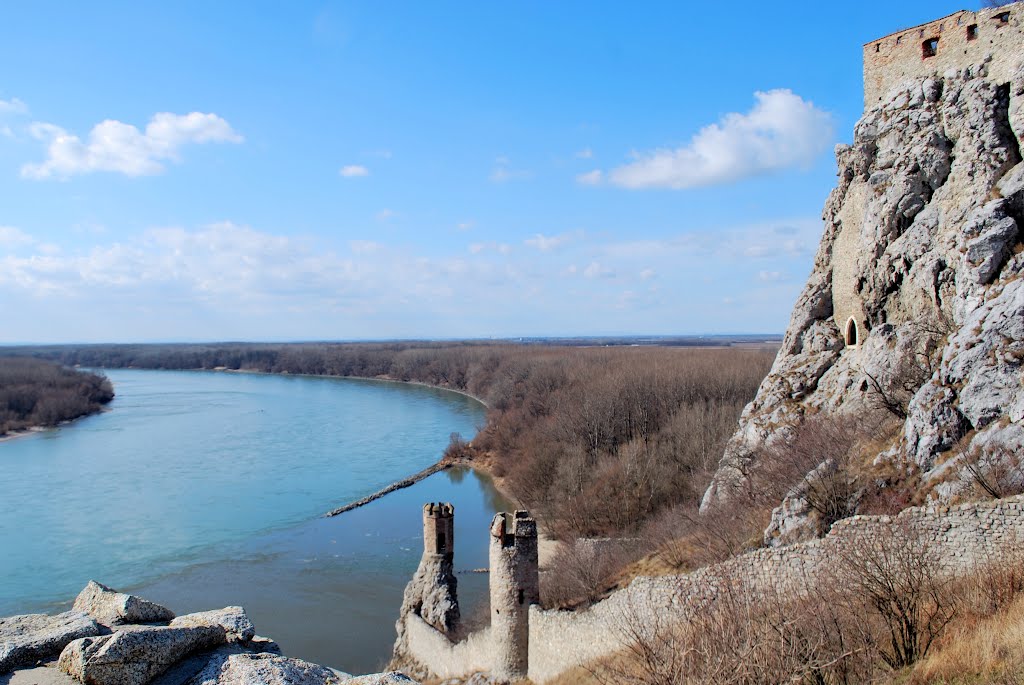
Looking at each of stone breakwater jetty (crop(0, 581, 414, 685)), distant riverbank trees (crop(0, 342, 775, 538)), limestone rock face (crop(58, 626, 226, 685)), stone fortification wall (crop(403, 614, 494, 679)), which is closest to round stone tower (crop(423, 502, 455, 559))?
stone fortification wall (crop(403, 614, 494, 679))

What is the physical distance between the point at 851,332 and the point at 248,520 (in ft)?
76.7

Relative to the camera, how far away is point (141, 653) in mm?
7445

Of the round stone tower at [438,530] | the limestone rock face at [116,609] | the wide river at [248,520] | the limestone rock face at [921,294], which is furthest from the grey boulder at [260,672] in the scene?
the wide river at [248,520]

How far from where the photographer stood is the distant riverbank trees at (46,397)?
58.6 meters

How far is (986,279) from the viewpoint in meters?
11.6

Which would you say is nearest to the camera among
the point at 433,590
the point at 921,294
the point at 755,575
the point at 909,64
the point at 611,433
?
the point at 755,575

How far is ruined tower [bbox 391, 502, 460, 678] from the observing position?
16422 millimetres

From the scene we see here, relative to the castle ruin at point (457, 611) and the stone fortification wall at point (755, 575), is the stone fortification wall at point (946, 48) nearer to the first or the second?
the stone fortification wall at point (755, 575)

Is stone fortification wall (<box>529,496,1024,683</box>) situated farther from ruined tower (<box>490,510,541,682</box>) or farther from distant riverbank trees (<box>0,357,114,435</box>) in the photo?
distant riverbank trees (<box>0,357,114,435</box>)

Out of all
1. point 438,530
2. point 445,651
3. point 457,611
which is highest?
point 438,530

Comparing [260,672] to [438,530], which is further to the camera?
[438,530]

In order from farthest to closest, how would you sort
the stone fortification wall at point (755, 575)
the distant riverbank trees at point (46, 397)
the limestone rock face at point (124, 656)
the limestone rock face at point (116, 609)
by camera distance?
1. the distant riverbank trees at point (46, 397)
2. the limestone rock face at point (116, 609)
3. the stone fortification wall at point (755, 575)
4. the limestone rock face at point (124, 656)

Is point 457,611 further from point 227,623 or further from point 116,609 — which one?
point 116,609

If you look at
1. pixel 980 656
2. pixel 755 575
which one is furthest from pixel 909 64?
pixel 980 656
